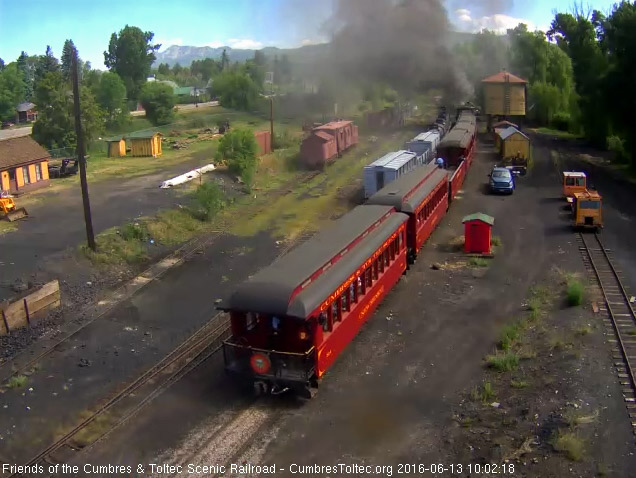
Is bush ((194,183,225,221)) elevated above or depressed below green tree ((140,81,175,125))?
below

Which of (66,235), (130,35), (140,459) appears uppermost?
(130,35)

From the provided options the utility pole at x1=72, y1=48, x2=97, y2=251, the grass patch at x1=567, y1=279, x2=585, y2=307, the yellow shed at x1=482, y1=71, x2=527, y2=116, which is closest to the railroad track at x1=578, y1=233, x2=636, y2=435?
the grass patch at x1=567, y1=279, x2=585, y2=307

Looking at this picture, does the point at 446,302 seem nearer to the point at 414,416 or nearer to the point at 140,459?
the point at 414,416

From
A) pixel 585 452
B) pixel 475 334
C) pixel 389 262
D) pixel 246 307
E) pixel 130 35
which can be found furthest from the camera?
pixel 130 35

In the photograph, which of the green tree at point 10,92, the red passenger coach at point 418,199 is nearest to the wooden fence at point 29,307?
the red passenger coach at point 418,199

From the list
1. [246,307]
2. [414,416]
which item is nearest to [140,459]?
[246,307]

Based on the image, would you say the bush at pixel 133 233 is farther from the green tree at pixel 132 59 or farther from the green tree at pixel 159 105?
the green tree at pixel 132 59

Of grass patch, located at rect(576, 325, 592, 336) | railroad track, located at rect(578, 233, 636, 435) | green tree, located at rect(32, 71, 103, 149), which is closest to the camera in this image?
railroad track, located at rect(578, 233, 636, 435)

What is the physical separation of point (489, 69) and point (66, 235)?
219 feet

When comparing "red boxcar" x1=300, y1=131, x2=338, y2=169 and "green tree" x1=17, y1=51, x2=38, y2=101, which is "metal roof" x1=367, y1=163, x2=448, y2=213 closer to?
"red boxcar" x1=300, y1=131, x2=338, y2=169

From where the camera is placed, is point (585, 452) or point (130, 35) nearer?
point (585, 452)

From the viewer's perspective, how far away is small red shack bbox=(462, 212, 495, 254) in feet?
82.0

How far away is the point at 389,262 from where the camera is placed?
19578 millimetres

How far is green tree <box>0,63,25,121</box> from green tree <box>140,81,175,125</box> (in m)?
23.4
